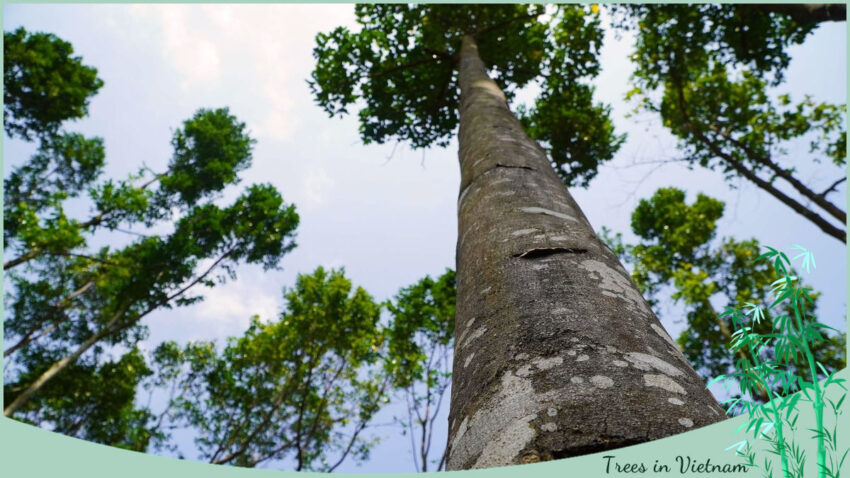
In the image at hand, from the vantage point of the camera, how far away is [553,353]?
906mm

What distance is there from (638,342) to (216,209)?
13485 mm

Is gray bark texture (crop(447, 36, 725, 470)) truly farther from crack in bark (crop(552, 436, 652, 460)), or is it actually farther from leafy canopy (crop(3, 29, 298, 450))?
leafy canopy (crop(3, 29, 298, 450))

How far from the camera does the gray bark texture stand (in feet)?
2.42

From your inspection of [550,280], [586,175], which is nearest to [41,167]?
[586,175]

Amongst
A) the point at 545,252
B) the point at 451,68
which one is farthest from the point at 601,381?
the point at 451,68

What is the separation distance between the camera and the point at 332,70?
6.89 meters

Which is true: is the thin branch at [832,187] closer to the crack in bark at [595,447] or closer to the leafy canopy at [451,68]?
the leafy canopy at [451,68]

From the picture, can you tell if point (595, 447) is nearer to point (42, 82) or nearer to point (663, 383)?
point (663, 383)

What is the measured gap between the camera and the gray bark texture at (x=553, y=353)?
0.74 metres

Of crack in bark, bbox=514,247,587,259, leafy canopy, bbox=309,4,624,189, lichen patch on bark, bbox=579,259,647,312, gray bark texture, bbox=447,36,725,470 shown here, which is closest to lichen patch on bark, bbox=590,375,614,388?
gray bark texture, bbox=447,36,725,470

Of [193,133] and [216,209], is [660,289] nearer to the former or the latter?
[216,209]

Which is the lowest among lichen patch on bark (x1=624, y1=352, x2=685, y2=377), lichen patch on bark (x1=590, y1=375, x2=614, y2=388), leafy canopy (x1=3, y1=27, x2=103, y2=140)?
lichen patch on bark (x1=590, y1=375, x2=614, y2=388)

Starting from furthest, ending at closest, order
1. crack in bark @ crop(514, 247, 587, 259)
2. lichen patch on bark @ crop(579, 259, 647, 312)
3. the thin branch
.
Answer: the thin branch → crack in bark @ crop(514, 247, 587, 259) → lichen patch on bark @ crop(579, 259, 647, 312)

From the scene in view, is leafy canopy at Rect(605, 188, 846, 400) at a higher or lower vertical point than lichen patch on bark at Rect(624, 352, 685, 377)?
higher
